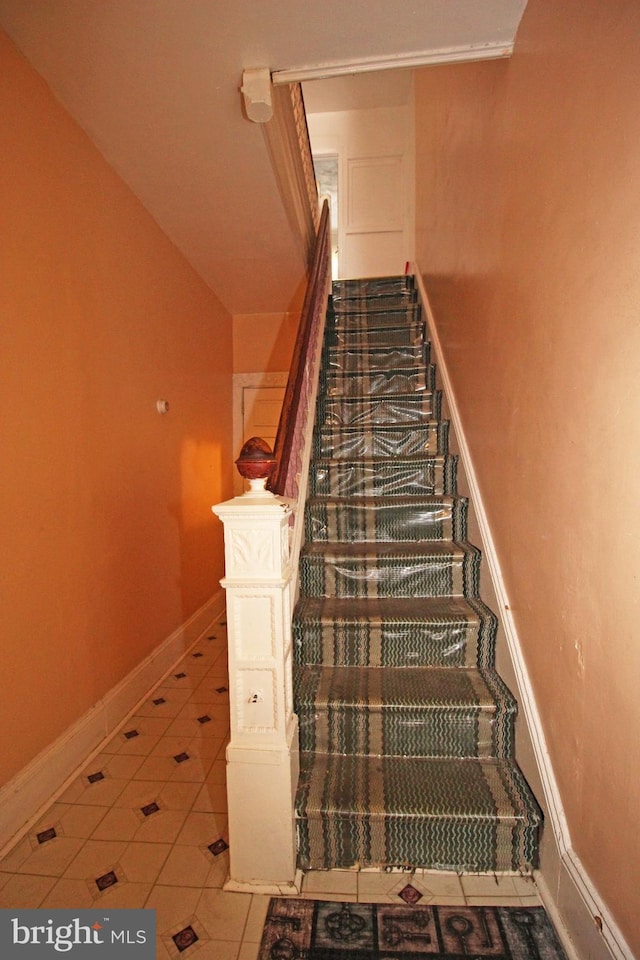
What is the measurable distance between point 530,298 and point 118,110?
6.57ft

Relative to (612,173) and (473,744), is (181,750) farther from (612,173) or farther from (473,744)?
(612,173)

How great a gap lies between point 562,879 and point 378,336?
3.44m

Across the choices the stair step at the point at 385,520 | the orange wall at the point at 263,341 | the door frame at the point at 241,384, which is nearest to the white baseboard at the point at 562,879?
the stair step at the point at 385,520

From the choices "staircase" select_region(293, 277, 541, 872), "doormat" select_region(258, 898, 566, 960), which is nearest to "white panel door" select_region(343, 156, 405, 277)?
"staircase" select_region(293, 277, 541, 872)

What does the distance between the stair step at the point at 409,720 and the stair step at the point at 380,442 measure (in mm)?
1489

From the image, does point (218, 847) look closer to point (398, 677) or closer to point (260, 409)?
point (398, 677)

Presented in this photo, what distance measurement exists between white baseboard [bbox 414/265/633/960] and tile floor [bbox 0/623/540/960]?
0.35 feet

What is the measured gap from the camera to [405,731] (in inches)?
66.8

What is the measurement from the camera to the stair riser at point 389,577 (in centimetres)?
214

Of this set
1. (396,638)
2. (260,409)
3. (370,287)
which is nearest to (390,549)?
(396,638)

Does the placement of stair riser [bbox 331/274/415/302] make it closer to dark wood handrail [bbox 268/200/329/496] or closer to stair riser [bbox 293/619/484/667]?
dark wood handrail [bbox 268/200/329/496]

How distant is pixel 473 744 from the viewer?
5.54ft

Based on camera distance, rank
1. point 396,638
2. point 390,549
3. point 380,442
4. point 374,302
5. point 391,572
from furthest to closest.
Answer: point 374,302
point 380,442
point 390,549
point 391,572
point 396,638

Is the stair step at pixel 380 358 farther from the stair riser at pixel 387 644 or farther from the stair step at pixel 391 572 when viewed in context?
the stair riser at pixel 387 644
